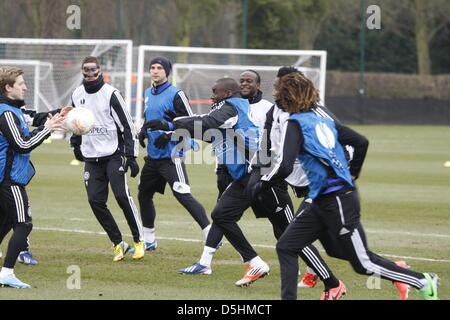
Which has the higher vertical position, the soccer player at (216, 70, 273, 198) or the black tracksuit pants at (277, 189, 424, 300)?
the soccer player at (216, 70, 273, 198)

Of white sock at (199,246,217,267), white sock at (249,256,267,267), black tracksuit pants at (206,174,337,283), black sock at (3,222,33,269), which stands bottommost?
white sock at (199,246,217,267)

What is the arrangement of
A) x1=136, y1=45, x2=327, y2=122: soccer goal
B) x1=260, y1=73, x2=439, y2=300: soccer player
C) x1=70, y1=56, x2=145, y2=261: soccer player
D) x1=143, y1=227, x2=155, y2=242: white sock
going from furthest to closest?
x1=136, y1=45, x2=327, y2=122: soccer goal, x1=143, y1=227, x2=155, y2=242: white sock, x1=70, y1=56, x2=145, y2=261: soccer player, x1=260, y1=73, x2=439, y2=300: soccer player

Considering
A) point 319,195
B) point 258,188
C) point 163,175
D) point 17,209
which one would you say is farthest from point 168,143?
point 319,195

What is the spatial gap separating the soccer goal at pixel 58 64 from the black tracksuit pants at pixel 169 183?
15924 millimetres

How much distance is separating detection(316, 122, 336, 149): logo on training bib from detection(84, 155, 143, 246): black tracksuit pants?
362cm

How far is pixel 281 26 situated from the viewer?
154 ft

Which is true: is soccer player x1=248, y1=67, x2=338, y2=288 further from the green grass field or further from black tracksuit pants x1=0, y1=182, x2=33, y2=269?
black tracksuit pants x1=0, y1=182, x2=33, y2=269

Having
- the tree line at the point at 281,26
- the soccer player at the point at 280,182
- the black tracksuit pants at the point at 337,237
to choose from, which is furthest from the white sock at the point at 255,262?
the tree line at the point at 281,26

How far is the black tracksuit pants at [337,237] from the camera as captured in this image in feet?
23.3

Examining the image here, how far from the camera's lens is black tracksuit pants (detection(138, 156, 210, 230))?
10.5 m

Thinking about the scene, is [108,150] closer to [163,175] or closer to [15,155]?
[163,175]

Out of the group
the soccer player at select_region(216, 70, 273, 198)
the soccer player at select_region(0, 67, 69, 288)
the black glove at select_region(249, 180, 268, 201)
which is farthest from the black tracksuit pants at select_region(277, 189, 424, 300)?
the soccer player at select_region(0, 67, 69, 288)

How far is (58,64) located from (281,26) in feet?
67.0

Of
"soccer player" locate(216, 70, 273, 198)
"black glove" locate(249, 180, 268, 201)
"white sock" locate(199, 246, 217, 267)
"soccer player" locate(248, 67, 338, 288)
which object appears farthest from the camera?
"soccer player" locate(216, 70, 273, 198)
